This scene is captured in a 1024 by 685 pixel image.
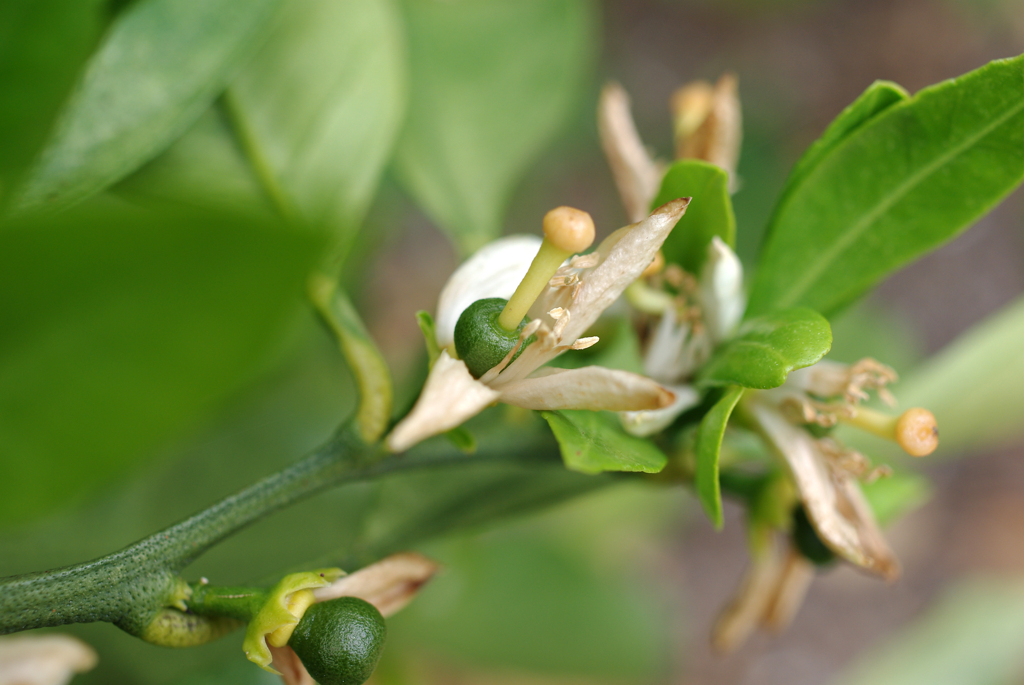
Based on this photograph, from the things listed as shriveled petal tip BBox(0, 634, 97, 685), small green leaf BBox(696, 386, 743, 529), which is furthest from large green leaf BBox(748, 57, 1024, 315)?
shriveled petal tip BBox(0, 634, 97, 685)

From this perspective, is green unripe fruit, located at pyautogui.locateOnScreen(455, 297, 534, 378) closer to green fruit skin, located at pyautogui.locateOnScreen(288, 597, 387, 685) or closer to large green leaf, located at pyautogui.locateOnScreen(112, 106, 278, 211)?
green fruit skin, located at pyautogui.locateOnScreen(288, 597, 387, 685)

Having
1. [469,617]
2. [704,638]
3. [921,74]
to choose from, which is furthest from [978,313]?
[469,617]

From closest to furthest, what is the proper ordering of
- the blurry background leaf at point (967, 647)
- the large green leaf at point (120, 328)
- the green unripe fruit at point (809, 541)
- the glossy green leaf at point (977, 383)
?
the large green leaf at point (120, 328), the green unripe fruit at point (809, 541), the glossy green leaf at point (977, 383), the blurry background leaf at point (967, 647)

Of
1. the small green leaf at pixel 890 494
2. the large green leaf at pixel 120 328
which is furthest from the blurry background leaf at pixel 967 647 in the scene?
the large green leaf at pixel 120 328

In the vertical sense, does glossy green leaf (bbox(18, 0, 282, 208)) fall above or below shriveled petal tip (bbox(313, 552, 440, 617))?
above

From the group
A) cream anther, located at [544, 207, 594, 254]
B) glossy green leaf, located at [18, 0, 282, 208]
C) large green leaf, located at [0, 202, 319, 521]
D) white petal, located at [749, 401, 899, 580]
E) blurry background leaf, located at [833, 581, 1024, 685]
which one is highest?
glossy green leaf, located at [18, 0, 282, 208]

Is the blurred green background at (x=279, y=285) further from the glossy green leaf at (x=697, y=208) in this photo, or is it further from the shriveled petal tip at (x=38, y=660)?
the glossy green leaf at (x=697, y=208)
